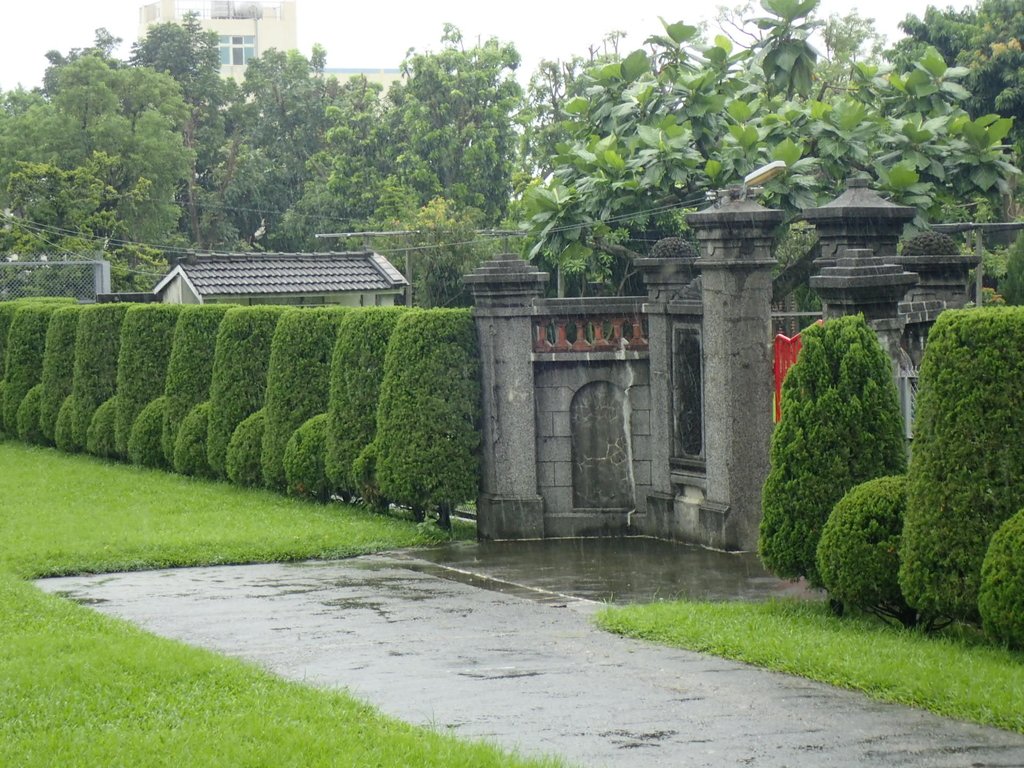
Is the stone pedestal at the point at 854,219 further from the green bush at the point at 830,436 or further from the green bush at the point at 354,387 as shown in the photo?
the green bush at the point at 354,387

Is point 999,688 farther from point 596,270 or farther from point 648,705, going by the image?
point 596,270

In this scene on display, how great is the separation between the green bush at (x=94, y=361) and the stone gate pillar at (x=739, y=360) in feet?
37.9

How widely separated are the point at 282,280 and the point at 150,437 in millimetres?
9096

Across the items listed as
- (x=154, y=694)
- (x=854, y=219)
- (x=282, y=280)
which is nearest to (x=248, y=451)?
(x=854, y=219)

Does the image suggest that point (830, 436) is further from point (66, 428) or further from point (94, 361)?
point (66, 428)

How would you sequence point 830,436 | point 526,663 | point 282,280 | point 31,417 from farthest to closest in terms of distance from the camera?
1. point 282,280
2. point 31,417
3. point 830,436
4. point 526,663

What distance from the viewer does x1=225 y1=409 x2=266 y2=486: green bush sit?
59.9ft

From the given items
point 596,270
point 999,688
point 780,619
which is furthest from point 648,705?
point 596,270

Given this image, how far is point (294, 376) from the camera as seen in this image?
57.4 feet

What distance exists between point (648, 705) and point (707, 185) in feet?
41.5

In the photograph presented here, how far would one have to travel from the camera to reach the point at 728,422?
13844 mm

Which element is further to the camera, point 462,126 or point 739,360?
point 462,126

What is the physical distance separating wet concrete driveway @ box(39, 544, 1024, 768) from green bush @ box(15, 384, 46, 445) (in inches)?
489

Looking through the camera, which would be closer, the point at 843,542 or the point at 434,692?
the point at 434,692
